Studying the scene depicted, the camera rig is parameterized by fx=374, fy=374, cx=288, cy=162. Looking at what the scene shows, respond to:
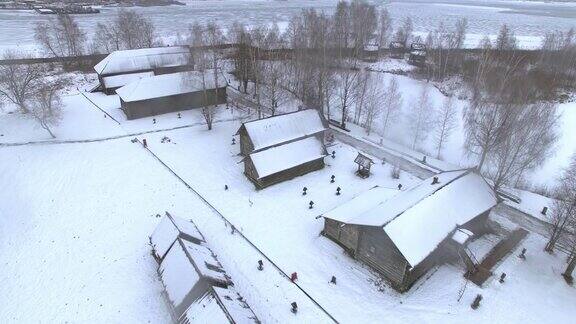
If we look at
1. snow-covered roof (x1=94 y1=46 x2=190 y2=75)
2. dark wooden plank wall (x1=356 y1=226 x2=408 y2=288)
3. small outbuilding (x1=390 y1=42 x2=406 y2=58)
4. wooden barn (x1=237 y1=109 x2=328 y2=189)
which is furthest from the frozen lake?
dark wooden plank wall (x1=356 y1=226 x2=408 y2=288)

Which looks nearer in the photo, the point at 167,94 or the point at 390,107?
the point at 390,107

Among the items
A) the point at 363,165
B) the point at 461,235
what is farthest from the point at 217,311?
the point at 363,165

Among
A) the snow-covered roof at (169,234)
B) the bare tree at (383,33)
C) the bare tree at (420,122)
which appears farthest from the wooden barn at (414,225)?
the bare tree at (383,33)

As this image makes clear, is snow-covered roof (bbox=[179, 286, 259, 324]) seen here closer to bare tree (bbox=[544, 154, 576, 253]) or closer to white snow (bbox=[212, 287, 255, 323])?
white snow (bbox=[212, 287, 255, 323])

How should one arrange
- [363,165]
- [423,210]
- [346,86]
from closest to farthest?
1. [423,210]
2. [363,165]
3. [346,86]

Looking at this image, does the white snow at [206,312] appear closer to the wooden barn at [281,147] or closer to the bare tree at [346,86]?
the wooden barn at [281,147]

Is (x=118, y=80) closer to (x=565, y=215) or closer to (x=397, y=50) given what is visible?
(x=397, y=50)
